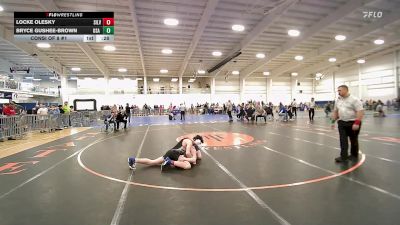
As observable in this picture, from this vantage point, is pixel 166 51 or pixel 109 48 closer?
pixel 109 48

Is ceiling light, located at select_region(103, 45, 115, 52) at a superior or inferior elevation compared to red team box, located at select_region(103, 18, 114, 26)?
superior

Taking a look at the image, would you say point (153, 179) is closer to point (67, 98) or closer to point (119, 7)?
point (119, 7)

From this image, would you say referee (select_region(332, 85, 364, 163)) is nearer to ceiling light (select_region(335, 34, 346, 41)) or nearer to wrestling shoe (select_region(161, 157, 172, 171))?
wrestling shoe (select_region(161, 157, 172, 171))

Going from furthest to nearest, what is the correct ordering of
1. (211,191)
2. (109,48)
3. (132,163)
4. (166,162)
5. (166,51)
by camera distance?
1. (166,51)
2. (109,48)
3. (132,163)
4. (166,162)
5. (211,191)

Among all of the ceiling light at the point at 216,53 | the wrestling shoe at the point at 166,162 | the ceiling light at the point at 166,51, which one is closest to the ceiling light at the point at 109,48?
the ceiling light at the point at 166,51

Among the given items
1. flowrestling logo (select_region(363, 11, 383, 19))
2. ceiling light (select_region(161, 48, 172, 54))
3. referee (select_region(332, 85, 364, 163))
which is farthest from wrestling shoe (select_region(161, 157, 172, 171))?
ceiling light (select_region(161, 48, 172, 54))

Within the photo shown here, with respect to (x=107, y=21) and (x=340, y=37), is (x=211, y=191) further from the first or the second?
(x=340, y=37)

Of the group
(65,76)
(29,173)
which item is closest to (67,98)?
(65,76)

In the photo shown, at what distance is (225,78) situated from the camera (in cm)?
3994

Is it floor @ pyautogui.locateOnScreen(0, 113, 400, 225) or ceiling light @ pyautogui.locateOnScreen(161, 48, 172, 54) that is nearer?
floor @ pyautogui.locateOnScreen(0, 113, 400, 225)
